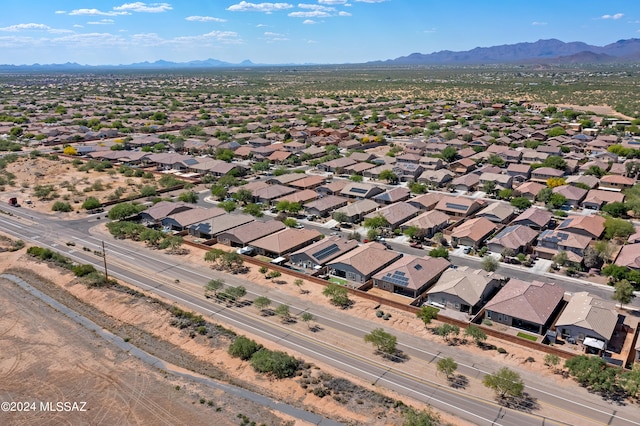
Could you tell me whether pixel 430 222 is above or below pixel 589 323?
above

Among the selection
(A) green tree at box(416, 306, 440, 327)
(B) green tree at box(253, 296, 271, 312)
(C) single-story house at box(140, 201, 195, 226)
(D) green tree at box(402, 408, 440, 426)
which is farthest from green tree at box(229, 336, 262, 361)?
(C) single-story house at box(140, 201, 195, 226)

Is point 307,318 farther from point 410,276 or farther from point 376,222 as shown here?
point 376,222

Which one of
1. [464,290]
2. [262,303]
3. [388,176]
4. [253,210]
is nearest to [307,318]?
[262,303]

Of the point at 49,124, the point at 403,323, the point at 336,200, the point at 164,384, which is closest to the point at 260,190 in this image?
the point at 336,200

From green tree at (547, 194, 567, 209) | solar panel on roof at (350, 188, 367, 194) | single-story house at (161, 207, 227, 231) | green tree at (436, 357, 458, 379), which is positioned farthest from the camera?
solar panel on roof at (350, 188, 367, 194)

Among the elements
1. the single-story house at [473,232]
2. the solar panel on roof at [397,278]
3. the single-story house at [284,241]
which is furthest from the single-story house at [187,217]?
the single-story house at [473,232]

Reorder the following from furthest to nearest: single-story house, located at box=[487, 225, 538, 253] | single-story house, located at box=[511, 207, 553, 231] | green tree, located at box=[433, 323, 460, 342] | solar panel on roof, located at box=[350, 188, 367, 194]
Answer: solar panel on roof, located at box=[350, 188, 367, 194] → single-story house, located at box=[511, 207, 553, 231] → single-story house, located at box=[487, 225, 538, 253] → green tree, located at box=[433, 323, 460, 342]

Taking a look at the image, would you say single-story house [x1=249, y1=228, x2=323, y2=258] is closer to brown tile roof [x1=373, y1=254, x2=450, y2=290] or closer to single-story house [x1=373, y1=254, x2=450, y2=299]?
brown tile roof [x1=373, y1=254, x2=450, y2=290]

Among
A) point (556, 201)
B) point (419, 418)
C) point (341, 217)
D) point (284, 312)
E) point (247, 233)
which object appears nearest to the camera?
point (419, 418)
